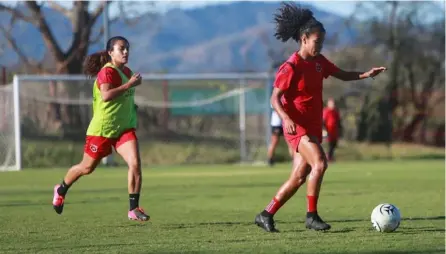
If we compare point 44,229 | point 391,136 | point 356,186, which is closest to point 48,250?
point 44,229

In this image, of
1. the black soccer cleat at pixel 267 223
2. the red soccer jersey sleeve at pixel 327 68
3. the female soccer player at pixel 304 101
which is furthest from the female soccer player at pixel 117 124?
the red soccer jersey sleeve at pixel 327 68

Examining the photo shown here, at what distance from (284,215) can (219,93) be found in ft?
63.9

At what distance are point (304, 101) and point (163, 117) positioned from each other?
21739 millimetres

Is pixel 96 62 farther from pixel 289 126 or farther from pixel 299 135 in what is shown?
pixel 289 126

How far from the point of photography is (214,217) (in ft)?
39.1

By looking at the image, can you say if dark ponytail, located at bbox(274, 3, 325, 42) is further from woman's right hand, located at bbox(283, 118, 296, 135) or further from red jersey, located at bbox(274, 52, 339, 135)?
woman's right hand, located at bbox(283, 118, 296, 135)

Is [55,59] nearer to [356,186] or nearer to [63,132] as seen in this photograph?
[63,132]

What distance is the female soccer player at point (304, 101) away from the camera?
995cm

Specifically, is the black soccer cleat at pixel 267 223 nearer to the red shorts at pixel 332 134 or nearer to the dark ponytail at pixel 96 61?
the dark ponytail at pixel 96 61

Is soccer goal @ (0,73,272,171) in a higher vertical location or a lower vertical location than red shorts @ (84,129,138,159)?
lower

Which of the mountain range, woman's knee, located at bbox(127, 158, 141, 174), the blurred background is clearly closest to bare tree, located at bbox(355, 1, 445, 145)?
the blurred background

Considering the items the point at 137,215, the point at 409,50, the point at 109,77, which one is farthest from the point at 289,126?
the point at 409,50

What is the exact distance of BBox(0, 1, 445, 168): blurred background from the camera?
97.0 ft

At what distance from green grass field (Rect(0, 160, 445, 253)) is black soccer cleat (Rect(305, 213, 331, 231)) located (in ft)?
0.35
